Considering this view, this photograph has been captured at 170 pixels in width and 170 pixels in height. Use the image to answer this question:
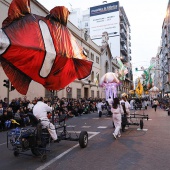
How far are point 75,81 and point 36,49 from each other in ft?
82.1

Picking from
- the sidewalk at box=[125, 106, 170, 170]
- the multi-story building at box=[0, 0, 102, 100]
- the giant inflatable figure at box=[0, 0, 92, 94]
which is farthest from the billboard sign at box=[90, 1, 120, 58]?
the giant inflatable figure at box=[0, 0, 92, 94]

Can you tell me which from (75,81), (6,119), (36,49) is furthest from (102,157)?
(75,81)

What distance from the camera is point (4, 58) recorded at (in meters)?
4.70

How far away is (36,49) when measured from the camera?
5.04 m

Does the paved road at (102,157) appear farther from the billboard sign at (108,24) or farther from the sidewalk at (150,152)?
the billboard sign at (108,24)

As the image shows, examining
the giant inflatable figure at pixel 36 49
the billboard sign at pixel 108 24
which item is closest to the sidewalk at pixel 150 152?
the giant inflatable figure at pixel 36 49

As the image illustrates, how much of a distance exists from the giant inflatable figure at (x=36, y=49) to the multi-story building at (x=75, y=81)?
11.1 ft

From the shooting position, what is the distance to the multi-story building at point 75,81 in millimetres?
17372

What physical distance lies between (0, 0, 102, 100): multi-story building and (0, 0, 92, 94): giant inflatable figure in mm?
3371

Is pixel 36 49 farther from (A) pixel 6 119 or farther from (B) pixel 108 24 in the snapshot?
(B) pixel 108 24

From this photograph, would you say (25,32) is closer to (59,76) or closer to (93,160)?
(59,76)

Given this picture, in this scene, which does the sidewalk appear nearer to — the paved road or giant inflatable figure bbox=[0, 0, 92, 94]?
the paved road

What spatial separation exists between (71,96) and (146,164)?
23.7m

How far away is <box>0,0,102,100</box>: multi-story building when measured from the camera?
1737 centimetres
